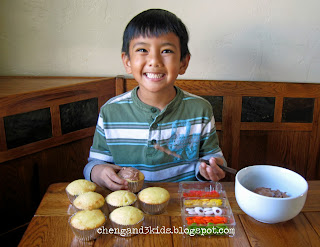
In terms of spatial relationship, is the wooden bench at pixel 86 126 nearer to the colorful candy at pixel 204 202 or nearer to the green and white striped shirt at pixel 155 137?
the green and white striped shirt at pixel 155 137

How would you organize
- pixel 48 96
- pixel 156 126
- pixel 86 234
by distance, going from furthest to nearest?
pixel 48 96 < pixel 156 126 < pixel 86 234

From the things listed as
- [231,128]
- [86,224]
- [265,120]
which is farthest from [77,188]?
[265,120]

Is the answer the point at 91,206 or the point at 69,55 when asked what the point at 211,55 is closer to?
the point at 69,55

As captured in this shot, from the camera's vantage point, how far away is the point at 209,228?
84 cm

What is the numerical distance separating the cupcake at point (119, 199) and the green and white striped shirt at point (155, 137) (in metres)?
0.38

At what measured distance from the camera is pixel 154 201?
0.91 metres

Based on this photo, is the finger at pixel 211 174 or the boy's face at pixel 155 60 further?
the boy's face at pixel 155 60

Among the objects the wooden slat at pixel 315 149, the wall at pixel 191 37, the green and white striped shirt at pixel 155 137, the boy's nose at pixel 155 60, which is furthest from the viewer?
the wooden slat at pixel 315 149

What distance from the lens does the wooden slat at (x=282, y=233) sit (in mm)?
815

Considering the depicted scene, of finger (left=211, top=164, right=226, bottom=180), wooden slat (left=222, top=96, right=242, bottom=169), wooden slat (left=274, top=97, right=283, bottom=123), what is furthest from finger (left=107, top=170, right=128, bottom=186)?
wooden slat (left=274, top=97, right=283, bottom=123)

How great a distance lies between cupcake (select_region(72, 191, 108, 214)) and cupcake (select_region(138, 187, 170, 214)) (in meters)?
0.12

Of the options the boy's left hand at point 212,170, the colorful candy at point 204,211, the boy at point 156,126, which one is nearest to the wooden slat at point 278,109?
the boy at point 156,126

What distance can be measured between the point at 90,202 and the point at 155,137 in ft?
1.58

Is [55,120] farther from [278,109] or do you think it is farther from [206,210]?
[278,109]
